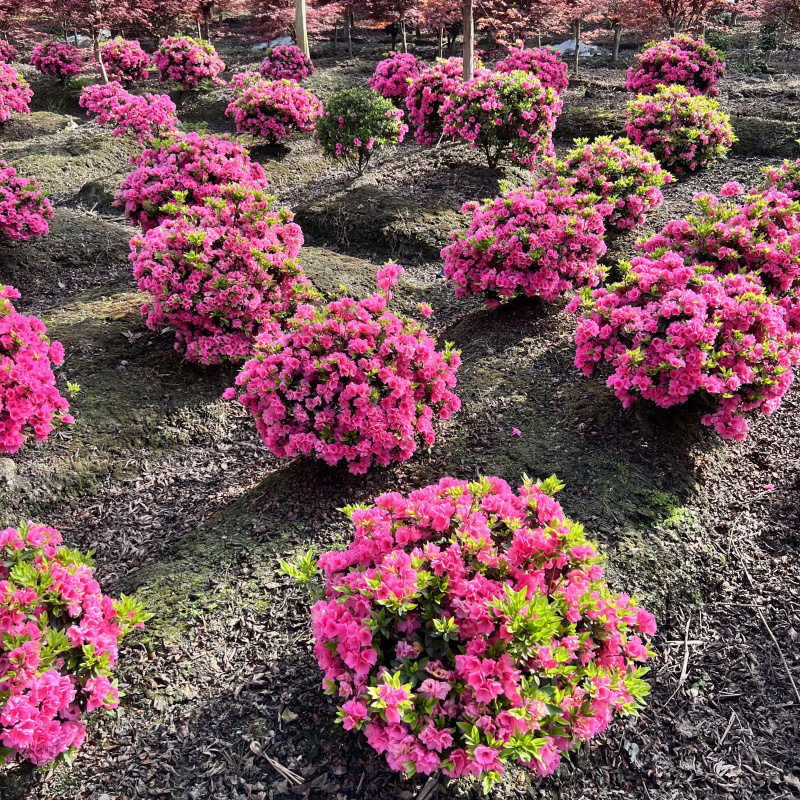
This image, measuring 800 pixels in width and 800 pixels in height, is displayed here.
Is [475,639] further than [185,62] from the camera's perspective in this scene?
No

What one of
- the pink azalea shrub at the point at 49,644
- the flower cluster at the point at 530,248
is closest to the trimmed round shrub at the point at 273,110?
the flower cluster at the point at 530,248

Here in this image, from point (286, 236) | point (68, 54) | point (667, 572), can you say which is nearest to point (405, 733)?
point (667, 572)

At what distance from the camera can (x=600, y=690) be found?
7.32ft

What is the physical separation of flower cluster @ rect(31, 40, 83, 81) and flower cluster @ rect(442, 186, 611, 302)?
15.4 metres

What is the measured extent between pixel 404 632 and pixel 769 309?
3.27 m

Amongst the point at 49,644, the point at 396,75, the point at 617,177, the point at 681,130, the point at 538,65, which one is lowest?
the point at 49,644

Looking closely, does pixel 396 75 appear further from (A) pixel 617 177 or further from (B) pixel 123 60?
(B) pixel 123 60

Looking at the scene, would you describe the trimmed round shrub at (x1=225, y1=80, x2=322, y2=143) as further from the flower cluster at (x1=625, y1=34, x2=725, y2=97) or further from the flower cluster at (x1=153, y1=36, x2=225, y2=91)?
the flower cluster at (x1=625, y1=34, x2=725, y2=97)

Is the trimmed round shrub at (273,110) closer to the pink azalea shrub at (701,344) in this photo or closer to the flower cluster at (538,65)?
the flower cluster at (538,65)

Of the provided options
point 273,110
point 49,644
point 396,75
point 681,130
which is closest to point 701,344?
point 49,644

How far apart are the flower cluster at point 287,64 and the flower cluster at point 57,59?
17.1ft

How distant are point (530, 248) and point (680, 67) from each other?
27.8 ft

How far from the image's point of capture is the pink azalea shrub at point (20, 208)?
6922 millimetres

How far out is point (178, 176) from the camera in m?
6.51
